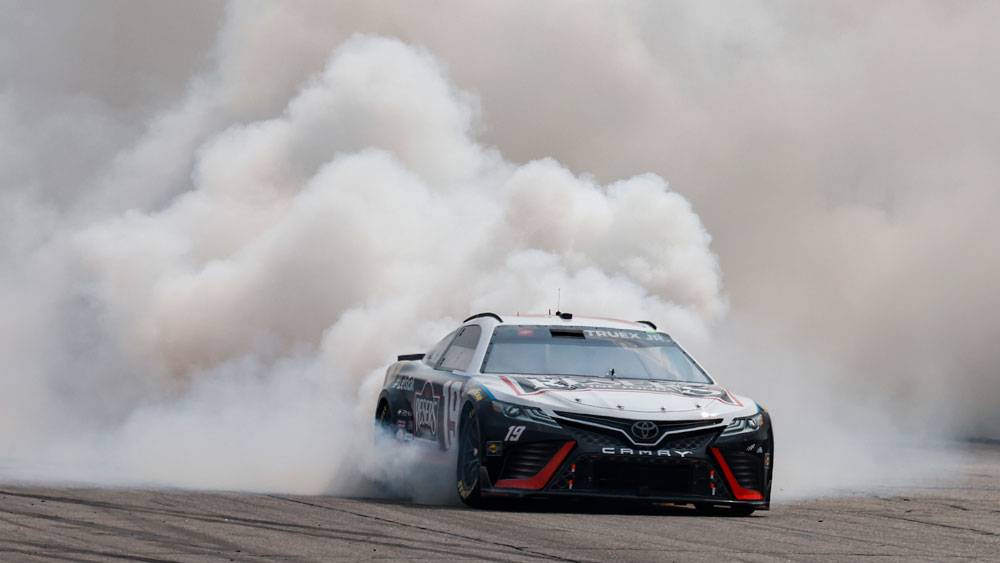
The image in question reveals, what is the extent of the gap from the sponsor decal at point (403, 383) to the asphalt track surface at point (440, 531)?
1.35m

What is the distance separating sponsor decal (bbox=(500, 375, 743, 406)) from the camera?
927cm

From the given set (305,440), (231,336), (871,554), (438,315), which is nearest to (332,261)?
(231,336)

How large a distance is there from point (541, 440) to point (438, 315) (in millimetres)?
17684

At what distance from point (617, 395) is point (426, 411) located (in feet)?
5.63

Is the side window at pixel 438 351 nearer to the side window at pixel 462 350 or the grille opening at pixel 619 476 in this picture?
the side window at pixel 462 350

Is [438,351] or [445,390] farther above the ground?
[438,351]

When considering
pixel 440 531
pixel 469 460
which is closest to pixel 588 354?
pixel 469 460

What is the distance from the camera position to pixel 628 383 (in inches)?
380

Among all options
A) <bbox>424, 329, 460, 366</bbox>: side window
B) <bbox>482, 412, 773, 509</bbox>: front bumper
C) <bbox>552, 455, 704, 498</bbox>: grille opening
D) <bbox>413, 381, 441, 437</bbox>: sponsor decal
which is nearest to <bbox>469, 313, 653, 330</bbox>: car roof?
<bbox>424, 329, 460, 366</bbox>: side window

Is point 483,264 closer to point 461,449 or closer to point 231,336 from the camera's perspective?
point 231,336

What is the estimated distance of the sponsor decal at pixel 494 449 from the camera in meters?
8.88

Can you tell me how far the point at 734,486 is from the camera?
9.10 m

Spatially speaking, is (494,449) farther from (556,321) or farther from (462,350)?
(556,321)

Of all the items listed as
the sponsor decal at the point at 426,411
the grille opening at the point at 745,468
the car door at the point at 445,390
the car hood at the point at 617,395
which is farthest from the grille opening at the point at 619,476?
the sponsor decal at the point at 426,411
